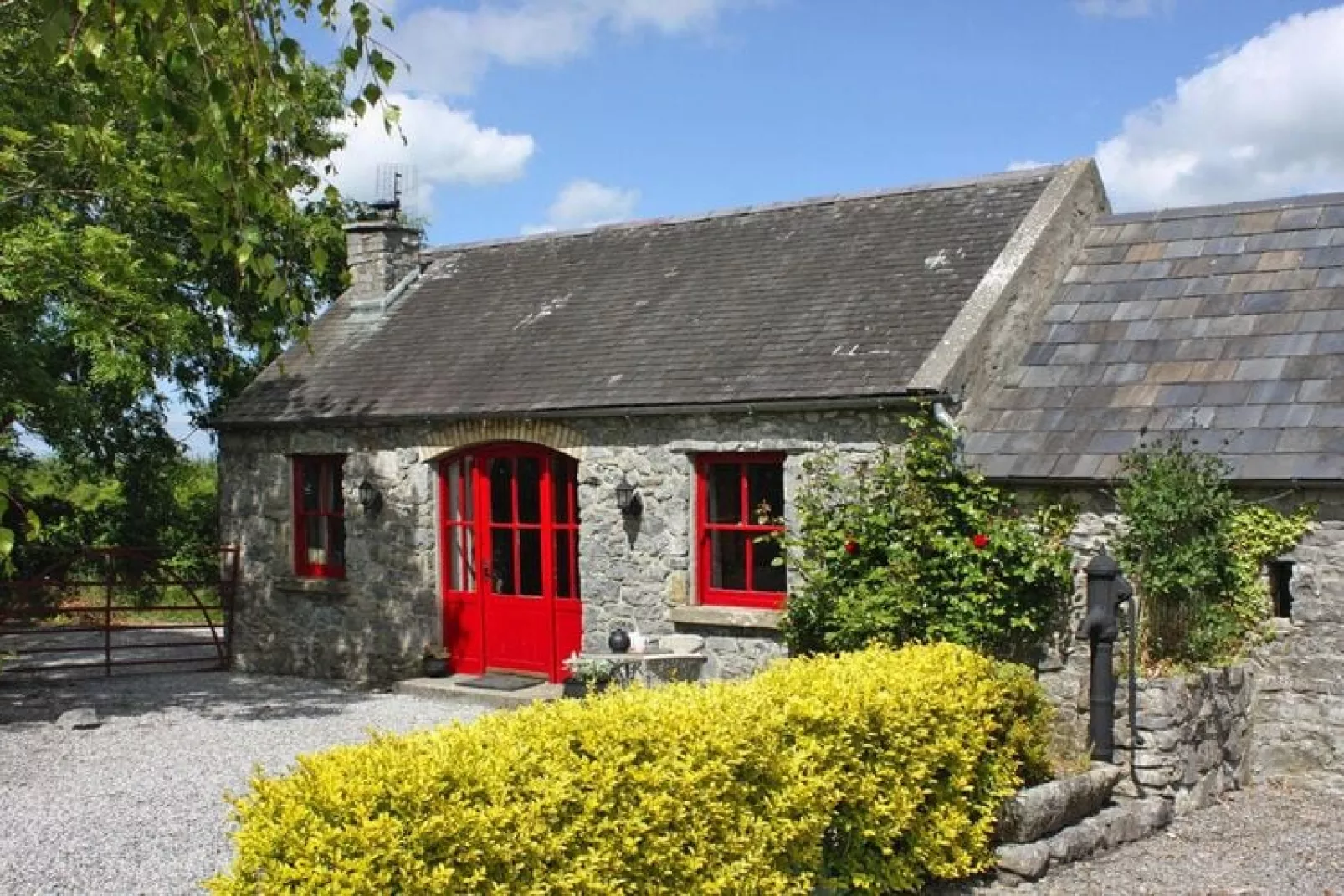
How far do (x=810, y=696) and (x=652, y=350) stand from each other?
21.5 feet

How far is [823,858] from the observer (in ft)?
21.6

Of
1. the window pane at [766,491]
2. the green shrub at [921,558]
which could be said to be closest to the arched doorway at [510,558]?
the window pane at [766,491]

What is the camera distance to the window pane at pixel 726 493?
1166 centimetres

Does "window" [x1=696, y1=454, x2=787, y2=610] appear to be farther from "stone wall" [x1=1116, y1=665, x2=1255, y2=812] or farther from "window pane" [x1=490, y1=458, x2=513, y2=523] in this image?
"stone wall" [x1=1116, y1=665, x2=1255, y2=812]

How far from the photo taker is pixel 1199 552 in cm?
903

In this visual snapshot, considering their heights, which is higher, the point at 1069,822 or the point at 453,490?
the point at 453,490

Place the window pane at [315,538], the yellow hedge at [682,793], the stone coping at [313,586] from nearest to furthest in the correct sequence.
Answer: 1. the yellow hedge at [682,793]
2. the stone coping at [313,586]
3. the window pane at [315,538]

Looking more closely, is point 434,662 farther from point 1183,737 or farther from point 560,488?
point 1183,737

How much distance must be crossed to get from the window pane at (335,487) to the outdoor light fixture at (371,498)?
92 cm

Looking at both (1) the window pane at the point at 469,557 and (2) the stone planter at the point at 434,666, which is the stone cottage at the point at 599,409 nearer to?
(1) the window pane at the point at 469,557

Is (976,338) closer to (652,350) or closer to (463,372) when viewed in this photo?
(652,350)

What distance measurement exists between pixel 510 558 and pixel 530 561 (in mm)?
276

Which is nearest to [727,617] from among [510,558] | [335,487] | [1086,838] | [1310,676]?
[510,558]

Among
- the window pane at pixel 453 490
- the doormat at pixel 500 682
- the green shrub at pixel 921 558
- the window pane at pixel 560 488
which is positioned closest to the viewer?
the green shrub at pixel 921 558
